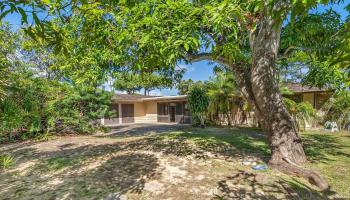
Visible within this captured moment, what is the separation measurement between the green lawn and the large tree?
0.81m

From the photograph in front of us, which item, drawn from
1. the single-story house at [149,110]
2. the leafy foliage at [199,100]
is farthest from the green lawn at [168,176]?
the single-story house at [149,110]

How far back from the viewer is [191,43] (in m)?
4.19

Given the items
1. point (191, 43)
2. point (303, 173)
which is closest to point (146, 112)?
point (303, 173)

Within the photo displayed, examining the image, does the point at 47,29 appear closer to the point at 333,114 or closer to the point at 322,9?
the point at 322,9

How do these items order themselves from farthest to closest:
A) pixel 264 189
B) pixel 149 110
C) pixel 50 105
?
pixel 149 110, pixel 50 105, pixel 264 189

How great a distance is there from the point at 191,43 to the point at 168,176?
3492 millimetres

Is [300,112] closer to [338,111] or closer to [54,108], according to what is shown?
[338,111]

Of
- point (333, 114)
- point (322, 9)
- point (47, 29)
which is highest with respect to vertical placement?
point (322, 9)

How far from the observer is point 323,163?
6.91 meters

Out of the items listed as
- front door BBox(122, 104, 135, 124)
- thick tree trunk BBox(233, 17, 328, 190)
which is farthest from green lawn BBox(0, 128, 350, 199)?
front door BBox(122, 104, 135, 124)

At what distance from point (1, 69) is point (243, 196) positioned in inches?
179

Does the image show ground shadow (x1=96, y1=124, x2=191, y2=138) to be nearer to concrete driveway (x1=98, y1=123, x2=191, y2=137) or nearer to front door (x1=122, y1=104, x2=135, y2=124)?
concrete driveway (x1=98, y1=123, x2=191, y2=137)

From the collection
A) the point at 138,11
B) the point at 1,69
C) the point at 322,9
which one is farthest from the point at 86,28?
the point at 322,9

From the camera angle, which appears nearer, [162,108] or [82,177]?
[82,177]
